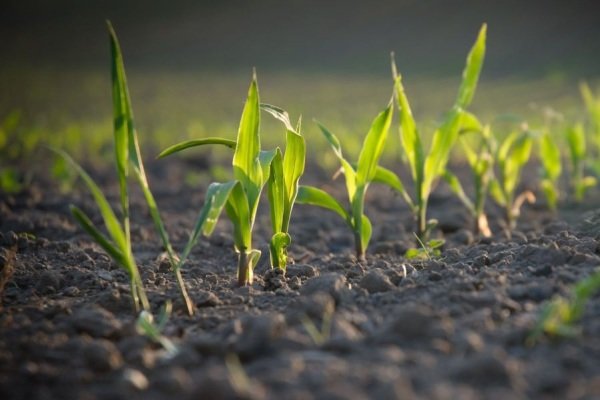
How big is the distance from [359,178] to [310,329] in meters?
0.93

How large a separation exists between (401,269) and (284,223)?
402 millimetres

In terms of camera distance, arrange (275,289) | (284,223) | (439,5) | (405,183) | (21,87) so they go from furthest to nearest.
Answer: (439,5) < (21,87) < (405,183) < (284,223) < (275,289)

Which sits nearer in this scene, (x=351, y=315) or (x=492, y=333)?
Answer: (x=492, y=333)

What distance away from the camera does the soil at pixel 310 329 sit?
1.15 metres

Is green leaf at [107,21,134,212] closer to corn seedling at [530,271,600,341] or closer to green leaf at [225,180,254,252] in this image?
green leaf at [225,180,254,252]

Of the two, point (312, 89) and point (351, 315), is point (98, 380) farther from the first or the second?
point (312, 89)

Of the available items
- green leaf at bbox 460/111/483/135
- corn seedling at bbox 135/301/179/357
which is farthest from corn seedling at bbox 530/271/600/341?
green leaf at bbox 460/111/483/135

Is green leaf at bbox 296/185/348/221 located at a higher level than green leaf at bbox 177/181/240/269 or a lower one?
lower

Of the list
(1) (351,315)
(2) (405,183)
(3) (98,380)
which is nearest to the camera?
(3) (98,380)

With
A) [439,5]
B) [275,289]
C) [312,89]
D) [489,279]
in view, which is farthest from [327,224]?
[439,5]

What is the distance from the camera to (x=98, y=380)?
1.29 metres

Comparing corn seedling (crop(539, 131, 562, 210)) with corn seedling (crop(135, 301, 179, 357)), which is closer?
corn seedling (crop(135, 301, 179, 357))

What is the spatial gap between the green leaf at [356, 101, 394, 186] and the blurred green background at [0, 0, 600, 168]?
331 cm

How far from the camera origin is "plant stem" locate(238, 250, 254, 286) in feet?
6.47
